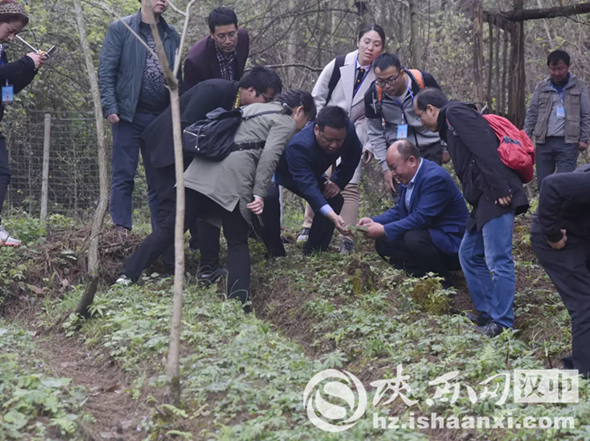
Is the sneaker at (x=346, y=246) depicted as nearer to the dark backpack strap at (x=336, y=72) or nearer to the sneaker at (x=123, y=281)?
the dark backpack strap at (x=336, y=72)

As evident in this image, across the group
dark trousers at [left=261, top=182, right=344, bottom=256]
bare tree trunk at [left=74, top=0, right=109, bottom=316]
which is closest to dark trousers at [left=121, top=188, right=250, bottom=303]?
bare tree trunk at [left=74, top=0, right=109, bottom=316]

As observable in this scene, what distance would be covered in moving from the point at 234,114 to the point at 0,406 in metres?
3.13

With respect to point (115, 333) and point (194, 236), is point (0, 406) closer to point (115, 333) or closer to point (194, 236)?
point (115, 333)

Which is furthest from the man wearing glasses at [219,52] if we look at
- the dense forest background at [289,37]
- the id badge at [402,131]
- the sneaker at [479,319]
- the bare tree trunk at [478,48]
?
the bare tree trunk at [478,48]

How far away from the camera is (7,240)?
6.79 meters

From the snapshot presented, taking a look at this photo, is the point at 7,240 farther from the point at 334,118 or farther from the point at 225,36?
the point at 334,118

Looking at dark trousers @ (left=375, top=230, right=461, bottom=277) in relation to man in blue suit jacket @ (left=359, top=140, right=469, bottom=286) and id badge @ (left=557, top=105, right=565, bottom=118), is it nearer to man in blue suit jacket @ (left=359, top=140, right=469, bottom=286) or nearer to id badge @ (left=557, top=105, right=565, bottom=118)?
man in blue suit jacket @ (left=359, top=140, right=469, bottom=286)

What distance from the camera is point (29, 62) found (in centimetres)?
650

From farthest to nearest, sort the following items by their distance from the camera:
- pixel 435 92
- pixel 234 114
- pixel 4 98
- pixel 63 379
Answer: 1. pixel 4 98
2. pixel 234 114
3. pixel 435 92
4. pixel 63 379

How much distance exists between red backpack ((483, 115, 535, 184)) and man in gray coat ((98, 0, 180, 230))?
10.9 feet

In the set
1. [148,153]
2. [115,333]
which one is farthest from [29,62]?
[115,333]

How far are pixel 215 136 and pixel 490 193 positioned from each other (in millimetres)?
2261

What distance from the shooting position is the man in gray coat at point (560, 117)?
9.00m

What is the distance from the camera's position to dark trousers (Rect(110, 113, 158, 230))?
6.83 m
